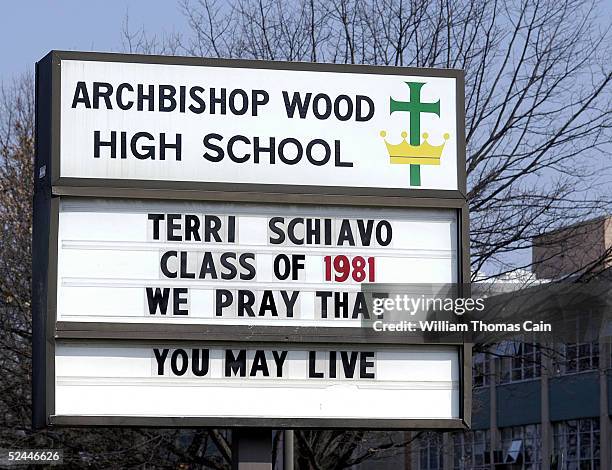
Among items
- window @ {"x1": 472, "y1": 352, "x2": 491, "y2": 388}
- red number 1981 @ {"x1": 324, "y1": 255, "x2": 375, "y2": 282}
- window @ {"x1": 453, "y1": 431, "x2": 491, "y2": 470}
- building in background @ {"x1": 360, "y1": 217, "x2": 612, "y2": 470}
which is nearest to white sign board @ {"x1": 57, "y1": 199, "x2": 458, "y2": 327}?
red number 1981 @ {"x1": 324, "y1": 255, "x2": 375, "y2": 282}

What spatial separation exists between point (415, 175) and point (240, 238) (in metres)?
1.15

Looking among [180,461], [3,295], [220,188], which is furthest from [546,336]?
[3,295]

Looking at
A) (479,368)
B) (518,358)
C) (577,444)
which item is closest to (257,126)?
(518,358)

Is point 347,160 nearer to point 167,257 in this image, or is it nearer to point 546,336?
point 167,257

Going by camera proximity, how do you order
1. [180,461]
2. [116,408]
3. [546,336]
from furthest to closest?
[180,461], [546,336], [116,408]

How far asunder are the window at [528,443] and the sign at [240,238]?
42.2m

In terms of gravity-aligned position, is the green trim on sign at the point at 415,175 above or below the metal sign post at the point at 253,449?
above

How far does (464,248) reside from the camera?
7996mm

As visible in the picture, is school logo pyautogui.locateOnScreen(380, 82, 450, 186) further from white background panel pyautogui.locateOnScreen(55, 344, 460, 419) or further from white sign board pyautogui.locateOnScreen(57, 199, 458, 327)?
white background panel pyautogui.locateOnScreen(55, 344, 460, 419)

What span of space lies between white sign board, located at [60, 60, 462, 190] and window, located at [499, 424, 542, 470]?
42.3m

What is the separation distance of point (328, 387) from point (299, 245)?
2.89 feet

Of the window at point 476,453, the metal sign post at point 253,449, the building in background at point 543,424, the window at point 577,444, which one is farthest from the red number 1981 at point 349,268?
the window at point 476,453

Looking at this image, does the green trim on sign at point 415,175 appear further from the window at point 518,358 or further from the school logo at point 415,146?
the window at point 518,358

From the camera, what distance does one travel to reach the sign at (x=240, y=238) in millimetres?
7645
